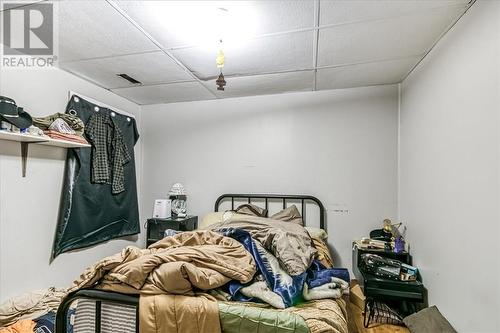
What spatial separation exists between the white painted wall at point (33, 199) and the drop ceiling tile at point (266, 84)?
4.80ft

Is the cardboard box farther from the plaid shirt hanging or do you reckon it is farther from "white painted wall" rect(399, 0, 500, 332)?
the plaid shirt hanging

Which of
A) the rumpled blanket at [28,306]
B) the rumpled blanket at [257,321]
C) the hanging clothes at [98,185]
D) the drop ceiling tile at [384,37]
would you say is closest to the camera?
the rumpled blanket at [257,321]

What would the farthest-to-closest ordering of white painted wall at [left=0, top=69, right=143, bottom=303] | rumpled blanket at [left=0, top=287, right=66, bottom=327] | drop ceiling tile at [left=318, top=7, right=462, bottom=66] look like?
1. white painted wall at [left=0, top=69, right=143, bottom=303]
2. rumpled blanket at [left=0, top=287, right=66, bottom=327]
3. drop ceiling tile at [left=318, top=7, right=462, bottom=66]

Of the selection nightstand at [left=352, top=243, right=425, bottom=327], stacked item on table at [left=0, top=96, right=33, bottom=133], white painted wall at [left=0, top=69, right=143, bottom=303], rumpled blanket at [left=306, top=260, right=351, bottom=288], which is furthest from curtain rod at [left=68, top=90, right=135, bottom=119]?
nightstand at [left=352, top=243, right=425, bottom=327]

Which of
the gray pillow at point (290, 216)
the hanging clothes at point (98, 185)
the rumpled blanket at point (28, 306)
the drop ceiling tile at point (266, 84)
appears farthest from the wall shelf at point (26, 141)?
the gray pillow at point (290, 216)

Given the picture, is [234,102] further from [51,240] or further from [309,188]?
[51,240]

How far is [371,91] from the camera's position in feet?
9.53

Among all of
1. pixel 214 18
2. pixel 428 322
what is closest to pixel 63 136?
pixel 214 18

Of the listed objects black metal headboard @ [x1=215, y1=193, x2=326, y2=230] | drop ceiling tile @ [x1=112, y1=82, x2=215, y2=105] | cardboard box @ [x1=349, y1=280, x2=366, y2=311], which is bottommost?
cardboard box @ [x1=349, y1=280, x2=366, y2=311]

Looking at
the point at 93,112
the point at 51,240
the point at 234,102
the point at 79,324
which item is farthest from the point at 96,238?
the point at 234,102

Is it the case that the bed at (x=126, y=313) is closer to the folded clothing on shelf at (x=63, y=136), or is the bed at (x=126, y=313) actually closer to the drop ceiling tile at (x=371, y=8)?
the folded clothing on shelf at (x=63, y=136)

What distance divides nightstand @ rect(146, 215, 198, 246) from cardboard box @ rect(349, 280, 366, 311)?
1882 millimetres

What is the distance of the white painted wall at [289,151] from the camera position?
287cm

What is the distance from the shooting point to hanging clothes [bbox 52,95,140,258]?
2.49m
